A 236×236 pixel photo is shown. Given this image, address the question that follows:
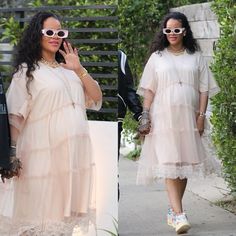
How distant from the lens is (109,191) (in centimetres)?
452

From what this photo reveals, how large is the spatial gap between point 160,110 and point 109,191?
1.05 meters

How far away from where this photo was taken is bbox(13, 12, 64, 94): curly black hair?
4.16 metres

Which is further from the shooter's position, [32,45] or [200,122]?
[200,122]

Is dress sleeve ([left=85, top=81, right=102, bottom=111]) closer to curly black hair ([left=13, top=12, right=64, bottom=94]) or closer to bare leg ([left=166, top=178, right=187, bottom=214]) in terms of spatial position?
curly black hair ([left=13, top=12, right=64, bottom=94])

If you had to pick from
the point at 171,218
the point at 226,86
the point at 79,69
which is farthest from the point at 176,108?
the point at 79,69

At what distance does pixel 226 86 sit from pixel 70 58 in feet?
5.52

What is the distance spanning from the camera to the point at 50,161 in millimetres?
4180

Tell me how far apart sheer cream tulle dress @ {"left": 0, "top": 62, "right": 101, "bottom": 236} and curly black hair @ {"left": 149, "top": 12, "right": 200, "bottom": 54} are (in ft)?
4.40

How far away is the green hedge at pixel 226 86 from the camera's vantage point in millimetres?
5383

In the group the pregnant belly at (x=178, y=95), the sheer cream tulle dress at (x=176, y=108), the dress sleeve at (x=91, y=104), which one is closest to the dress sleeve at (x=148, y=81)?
the sheer cream tulle dress at (x=176, y=108)

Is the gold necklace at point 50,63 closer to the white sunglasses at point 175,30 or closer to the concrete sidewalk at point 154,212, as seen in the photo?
the concrete sidewalk at point 154,212

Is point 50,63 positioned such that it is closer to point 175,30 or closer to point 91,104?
point 91,104

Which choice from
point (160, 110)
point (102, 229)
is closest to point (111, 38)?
point (160, 110)

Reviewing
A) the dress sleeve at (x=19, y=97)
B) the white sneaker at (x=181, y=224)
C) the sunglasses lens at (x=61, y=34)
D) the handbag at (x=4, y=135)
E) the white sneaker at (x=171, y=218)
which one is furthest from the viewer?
the white sneaker at (x=171, y=218)
